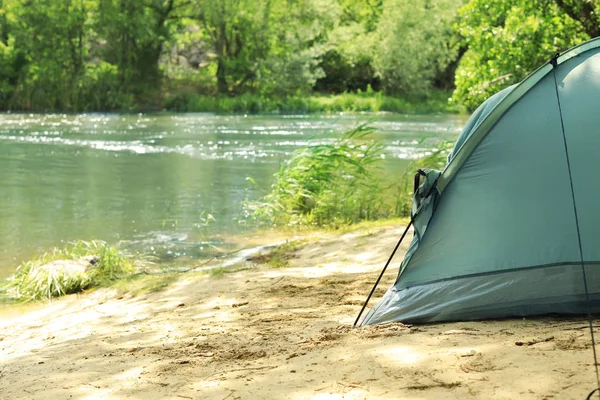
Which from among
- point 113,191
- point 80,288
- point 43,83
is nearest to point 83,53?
point 43,83

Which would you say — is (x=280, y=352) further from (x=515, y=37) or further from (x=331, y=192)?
(x=515, y=37)

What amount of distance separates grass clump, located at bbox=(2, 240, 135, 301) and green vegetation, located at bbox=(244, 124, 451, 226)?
122 inches

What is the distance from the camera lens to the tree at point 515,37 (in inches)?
464

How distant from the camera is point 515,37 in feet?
40.2

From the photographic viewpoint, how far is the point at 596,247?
4.47m

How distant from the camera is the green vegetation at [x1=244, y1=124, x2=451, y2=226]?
35.7ft

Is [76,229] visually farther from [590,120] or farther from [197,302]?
[590,120]

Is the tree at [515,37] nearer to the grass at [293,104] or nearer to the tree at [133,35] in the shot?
the grass at [293,104]

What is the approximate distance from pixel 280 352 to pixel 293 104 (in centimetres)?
3660

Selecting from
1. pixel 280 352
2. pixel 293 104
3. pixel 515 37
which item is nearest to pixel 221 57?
pixel 293 104

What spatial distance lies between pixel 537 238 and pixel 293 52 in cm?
4117

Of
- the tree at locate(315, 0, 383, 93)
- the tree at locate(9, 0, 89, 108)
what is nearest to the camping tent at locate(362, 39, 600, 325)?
the tree at locate(9, 0, 89, 108)

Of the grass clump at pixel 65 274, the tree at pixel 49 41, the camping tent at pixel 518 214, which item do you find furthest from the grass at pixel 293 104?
the camping tent at pixel 518 214

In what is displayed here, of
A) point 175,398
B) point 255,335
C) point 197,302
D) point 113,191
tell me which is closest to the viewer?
point 175,398
